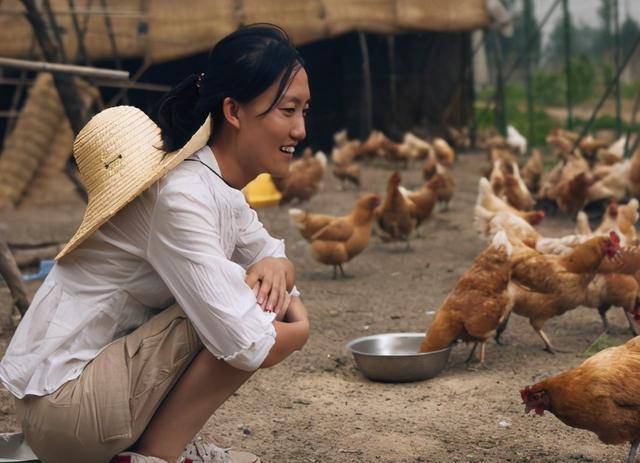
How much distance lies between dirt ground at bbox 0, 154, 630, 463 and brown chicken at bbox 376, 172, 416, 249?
3.80ft

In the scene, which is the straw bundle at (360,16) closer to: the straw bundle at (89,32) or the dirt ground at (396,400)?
the straw bundle at (89,32)

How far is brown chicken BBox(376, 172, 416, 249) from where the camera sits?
8570 millimetres

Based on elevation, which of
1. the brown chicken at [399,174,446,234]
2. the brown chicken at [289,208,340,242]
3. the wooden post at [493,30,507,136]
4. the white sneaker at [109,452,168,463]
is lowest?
the wooden post at [493,30,507,136]

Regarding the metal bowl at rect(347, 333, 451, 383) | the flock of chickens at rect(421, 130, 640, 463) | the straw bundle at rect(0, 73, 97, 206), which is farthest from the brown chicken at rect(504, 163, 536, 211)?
the straw bundle at rect(0, 73, 97, 206)

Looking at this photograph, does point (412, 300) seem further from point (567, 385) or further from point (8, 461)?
point (8, 461)

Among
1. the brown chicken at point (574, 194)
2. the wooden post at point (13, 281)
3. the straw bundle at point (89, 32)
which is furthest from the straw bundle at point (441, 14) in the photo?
the wooden post at point (13, 281)

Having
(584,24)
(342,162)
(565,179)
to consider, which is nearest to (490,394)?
(565,179)

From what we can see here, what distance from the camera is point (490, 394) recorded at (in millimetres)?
4414

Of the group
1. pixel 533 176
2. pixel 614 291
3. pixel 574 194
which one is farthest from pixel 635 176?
pixel 614 291

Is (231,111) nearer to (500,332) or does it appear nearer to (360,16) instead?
(500,332)

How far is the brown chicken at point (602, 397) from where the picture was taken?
11.1ft

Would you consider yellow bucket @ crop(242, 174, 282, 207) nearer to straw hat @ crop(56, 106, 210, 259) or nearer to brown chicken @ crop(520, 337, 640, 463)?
brown chicken @ crop(520, 337, 640, 463)

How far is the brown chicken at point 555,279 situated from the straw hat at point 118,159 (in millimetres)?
2838

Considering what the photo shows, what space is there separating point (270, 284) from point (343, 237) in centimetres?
497
